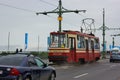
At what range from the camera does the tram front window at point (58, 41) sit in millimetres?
37375

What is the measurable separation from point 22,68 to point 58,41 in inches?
889

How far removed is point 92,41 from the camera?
150ft

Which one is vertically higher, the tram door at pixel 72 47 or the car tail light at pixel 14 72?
the tram door at pixel 72 47

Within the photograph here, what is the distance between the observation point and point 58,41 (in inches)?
1486

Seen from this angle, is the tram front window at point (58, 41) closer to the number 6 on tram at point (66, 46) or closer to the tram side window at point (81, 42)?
the number 6 on tram at point (66, 46)

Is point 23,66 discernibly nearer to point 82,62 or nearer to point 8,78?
point 8,78

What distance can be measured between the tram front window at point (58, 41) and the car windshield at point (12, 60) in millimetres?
21259

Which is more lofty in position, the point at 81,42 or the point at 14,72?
the point at 81,42

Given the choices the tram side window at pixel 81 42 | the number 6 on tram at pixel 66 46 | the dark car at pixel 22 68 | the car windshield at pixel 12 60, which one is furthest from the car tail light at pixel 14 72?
the tram side window at pixel 81 42

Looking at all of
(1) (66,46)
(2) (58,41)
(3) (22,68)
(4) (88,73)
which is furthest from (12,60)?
(2) (58,41)

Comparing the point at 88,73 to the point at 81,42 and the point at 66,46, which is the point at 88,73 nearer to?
the point at 66,46

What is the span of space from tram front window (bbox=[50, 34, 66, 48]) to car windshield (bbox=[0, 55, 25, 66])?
69.7 ft

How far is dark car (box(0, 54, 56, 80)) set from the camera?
14.9 meters

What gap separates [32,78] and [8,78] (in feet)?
4.52
